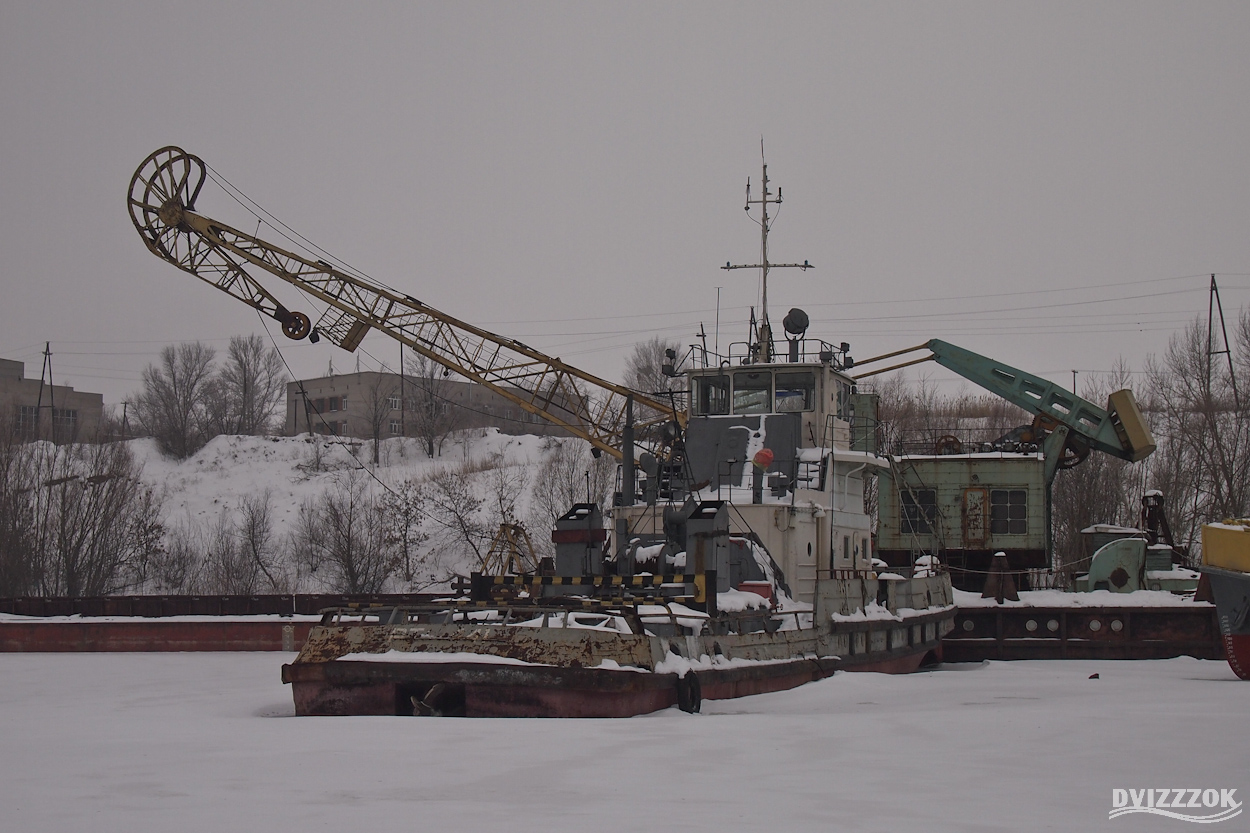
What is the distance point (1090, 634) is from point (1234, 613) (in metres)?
7.23

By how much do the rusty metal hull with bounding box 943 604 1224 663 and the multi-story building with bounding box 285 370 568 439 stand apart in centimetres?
4533

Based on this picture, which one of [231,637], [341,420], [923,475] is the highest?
[341,420]

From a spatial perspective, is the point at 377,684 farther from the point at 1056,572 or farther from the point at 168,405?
the point at 168,405

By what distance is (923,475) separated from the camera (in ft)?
96.0

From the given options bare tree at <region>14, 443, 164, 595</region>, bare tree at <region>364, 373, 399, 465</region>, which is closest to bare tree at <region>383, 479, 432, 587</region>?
bare tree at <region>14, 443, 164, 595</region>

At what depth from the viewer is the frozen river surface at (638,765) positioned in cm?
743

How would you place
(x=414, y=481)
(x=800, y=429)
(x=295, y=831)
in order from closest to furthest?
(x=295, y=831), (x=800, y=429), (x=414, y=481)

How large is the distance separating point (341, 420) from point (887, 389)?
3307cm

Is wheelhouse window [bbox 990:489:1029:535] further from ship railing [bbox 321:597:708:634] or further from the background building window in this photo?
the background building window

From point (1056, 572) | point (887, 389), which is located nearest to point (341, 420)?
point (887, 389)

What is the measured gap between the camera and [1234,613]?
17422 millimetres

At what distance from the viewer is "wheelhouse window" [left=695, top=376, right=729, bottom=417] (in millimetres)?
20719

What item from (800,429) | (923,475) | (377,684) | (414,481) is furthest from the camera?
(414,481)

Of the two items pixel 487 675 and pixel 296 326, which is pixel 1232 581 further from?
pixel 296 326
